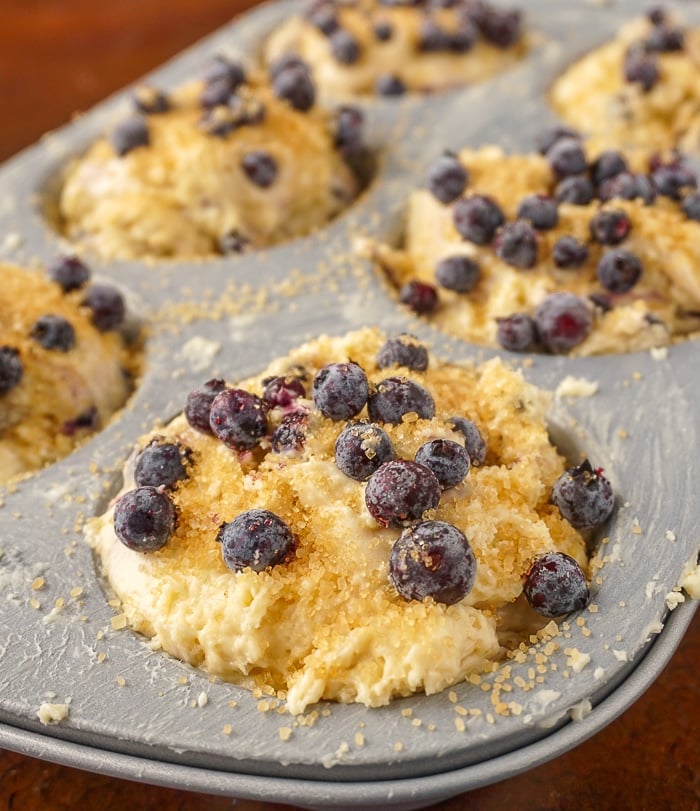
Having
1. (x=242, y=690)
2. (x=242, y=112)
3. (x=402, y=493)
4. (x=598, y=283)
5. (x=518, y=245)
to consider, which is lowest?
(x=598, y=283)

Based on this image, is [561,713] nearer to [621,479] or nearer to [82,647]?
[621,479]

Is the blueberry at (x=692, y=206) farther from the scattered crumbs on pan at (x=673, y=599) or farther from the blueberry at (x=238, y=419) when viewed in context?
the blueberry at (x=238, y=419)

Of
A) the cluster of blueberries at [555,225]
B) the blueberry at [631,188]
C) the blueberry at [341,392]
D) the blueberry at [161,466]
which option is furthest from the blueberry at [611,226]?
the blueberry at [161,466]

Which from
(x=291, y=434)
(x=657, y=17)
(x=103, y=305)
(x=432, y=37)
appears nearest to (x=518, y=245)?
(x=291, y=434)

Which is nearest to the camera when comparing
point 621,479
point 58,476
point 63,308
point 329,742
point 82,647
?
point 329,742

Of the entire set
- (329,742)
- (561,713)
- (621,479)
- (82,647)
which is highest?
(82,647)

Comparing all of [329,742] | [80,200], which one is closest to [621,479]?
[329,742]

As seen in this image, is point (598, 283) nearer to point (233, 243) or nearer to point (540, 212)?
point (540, 212)
